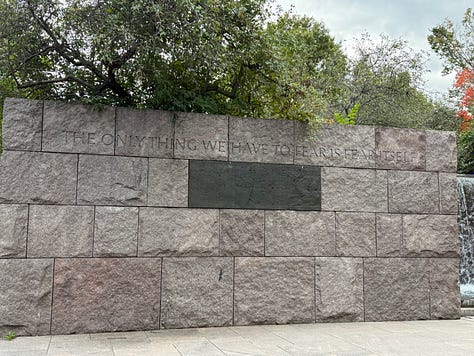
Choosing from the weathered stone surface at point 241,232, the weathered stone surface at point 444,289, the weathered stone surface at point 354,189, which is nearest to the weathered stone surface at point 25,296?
the weathered stone surface at point 241,232

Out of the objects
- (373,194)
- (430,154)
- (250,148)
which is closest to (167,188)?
(250,148)

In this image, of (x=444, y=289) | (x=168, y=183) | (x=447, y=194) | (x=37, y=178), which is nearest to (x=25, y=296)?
(x=37, y=178)

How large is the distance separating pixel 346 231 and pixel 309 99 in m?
2.05

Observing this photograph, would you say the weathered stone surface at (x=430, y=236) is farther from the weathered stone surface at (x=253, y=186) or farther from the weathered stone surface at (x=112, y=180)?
the weathered stone surface at (x=112, y=180)

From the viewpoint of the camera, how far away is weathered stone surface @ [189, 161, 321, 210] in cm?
679

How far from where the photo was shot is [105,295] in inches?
246

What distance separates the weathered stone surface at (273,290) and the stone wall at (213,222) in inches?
0.6

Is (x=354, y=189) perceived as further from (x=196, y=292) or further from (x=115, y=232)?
(x=115, y=232)

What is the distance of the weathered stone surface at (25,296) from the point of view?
5.95 metres

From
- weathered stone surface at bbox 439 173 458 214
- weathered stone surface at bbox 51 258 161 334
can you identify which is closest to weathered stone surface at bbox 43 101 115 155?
weathered stone surface at bbox 51 258 161 334

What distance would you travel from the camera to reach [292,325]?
680 centimetres

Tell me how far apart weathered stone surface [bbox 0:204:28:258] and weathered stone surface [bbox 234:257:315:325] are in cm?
280

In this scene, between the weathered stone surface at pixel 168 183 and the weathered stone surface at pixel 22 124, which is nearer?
the weathered stone surface at pixel 22 124

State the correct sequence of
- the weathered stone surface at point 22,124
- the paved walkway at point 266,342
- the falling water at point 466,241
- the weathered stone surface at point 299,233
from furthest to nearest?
the falling water at point 466,241
the weathered stone surface at point 299,233
the weathered stone surface at point 22,124
the paved walkway at point 266,342
